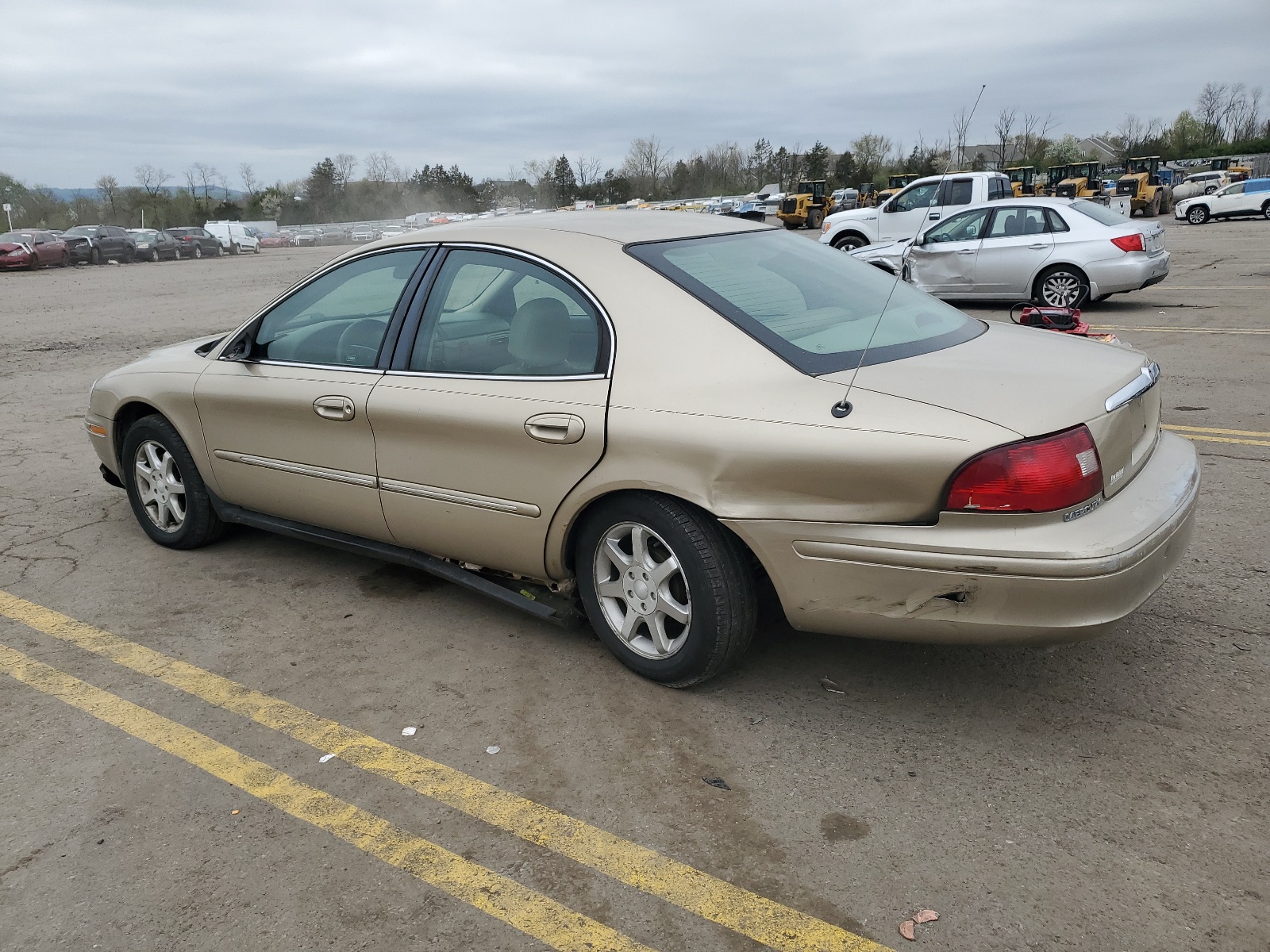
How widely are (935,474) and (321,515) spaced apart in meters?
2.62

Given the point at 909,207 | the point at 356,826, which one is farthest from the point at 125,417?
the point at 909,207

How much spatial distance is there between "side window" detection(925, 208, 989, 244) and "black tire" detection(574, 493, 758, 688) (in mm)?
11136

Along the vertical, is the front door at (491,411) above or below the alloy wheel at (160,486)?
above

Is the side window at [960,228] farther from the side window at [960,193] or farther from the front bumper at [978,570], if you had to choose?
the front bumper at [978,570]

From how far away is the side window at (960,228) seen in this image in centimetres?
1293

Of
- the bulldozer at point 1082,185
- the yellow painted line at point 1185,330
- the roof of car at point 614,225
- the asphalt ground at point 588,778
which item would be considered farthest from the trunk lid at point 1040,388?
the bulldozer at point 1082,185

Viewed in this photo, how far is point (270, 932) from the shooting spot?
2.34 metres

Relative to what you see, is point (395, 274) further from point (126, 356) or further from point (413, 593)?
point (126, 356)

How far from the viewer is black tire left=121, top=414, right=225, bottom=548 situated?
4.70 meters

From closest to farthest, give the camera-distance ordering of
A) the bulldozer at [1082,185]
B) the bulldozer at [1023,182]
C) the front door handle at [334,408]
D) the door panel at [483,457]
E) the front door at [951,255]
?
the door panel at [483,457], the front door handle at [334,408], the front door at [951,255], the bulldozer at [1023,182], the bulldozer at [1082,185]

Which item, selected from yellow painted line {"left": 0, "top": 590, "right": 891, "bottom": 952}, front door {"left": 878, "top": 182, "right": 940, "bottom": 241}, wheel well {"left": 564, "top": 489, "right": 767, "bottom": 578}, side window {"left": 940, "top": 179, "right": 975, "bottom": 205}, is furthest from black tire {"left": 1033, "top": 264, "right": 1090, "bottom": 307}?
yellow painted line {"left": 0, "top": 590, "right": 891, "bottom": 952}

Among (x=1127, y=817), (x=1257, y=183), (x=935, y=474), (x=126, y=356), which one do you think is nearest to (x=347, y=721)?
(x=935, y=474)

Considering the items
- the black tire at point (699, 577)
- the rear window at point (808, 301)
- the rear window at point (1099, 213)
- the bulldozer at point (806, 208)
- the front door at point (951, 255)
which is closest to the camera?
the black tire at point (699, 577)

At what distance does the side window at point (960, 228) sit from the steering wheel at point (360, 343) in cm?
1073
